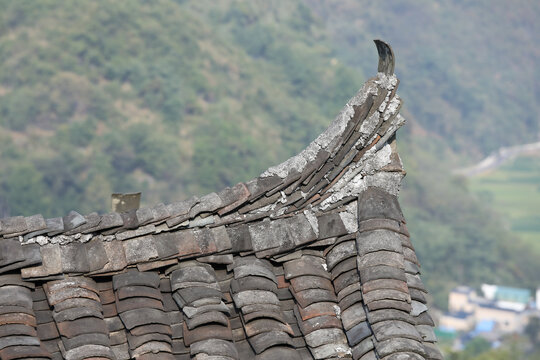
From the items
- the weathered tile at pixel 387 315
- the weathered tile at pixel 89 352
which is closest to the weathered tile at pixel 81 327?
the weathered tile at pixel 89 352

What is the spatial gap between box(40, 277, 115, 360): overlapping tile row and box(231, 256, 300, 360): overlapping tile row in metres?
0.76

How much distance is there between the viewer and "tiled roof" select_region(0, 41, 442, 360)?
430 cm

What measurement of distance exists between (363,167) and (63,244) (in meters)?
1.94

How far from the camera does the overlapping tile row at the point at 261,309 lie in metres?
4.40

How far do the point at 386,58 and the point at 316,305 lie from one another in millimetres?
1697

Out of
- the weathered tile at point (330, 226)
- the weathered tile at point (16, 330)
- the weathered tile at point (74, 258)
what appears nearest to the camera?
the weathered tile at point (16, 330)

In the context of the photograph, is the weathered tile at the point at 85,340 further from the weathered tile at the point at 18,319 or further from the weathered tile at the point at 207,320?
the weathered tile at the point at 207,320

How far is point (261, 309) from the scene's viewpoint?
460cm

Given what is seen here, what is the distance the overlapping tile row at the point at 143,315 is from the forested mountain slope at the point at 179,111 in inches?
3056

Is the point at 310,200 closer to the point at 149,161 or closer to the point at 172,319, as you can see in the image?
the point at 172,319

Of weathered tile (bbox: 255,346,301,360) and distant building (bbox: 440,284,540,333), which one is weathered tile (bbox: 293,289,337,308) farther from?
distant building (bbox: 440,284,540,333)

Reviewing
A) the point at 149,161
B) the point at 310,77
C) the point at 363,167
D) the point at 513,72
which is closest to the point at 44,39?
the point at 149,161

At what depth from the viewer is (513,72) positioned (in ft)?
606

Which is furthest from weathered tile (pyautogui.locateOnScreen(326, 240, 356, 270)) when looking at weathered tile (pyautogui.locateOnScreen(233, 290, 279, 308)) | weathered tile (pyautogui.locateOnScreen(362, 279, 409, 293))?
weathered tile (pyautogui.locateOnScreen(233, 290, 279, 308))
